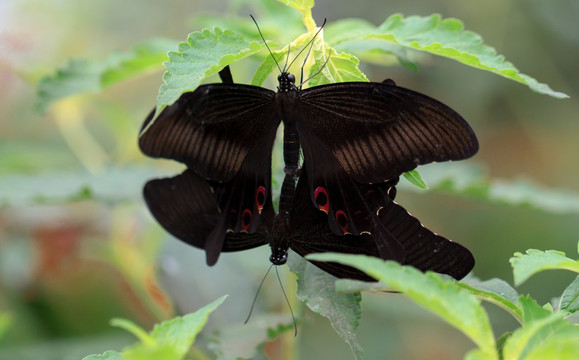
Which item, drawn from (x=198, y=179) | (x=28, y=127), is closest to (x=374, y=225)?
(x=198, y=179)

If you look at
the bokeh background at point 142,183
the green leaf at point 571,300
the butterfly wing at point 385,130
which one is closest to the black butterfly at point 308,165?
the butterfly wing at point 385,130

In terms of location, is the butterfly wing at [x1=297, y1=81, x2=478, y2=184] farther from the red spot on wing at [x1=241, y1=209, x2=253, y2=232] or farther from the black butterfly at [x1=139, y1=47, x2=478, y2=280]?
the red spot on wing at [x1=241, y1=209, x2=253, y2=232]

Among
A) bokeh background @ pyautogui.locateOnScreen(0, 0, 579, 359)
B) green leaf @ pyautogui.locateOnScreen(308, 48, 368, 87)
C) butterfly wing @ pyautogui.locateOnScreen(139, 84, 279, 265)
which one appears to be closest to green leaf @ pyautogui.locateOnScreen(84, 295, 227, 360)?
butterfly wing @ pyautogui.locateOnScreen(139, 84, 279, 265)

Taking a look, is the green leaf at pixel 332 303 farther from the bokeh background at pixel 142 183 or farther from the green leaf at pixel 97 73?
the green leaf at pixel 97 73

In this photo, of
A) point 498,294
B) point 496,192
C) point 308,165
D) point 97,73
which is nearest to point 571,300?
point 498,294

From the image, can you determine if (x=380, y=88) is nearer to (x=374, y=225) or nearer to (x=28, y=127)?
(x=374, y=225)

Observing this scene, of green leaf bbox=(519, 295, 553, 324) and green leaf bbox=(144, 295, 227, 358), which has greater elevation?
green leaf bbox=(144, 295, 227, 358)

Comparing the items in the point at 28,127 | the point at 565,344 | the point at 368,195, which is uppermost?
the point at 28,127

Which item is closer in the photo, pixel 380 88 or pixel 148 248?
pixel 380 88
